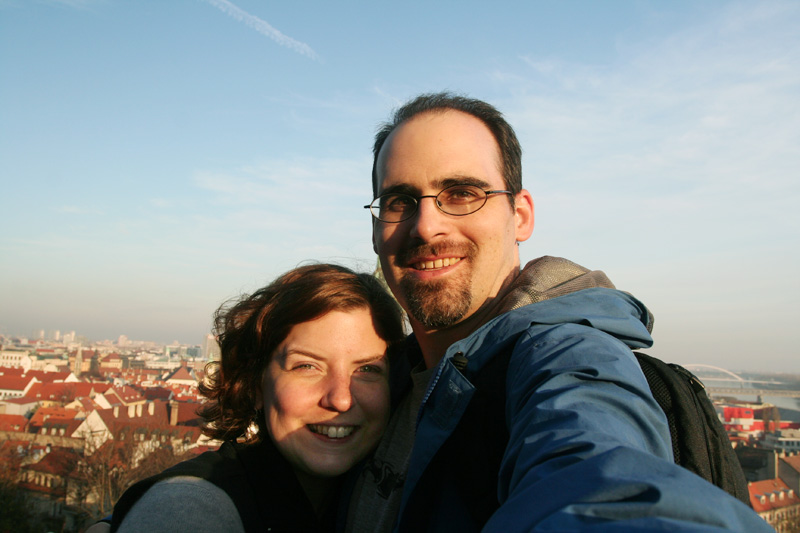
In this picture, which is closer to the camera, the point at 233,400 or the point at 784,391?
the point at 233,400

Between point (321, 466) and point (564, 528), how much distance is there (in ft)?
5.25

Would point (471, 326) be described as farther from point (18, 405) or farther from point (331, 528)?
point (18, 405)

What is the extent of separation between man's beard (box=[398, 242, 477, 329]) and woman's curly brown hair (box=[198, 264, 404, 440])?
0.37 m

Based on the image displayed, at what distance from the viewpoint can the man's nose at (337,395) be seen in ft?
6.93

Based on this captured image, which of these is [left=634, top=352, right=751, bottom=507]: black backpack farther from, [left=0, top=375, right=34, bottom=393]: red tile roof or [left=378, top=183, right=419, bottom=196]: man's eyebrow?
[left=0, top=375, right=34, bottom=393]: red tile roof

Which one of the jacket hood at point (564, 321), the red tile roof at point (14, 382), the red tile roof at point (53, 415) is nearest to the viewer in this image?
the jacket hood at point (564, 321)

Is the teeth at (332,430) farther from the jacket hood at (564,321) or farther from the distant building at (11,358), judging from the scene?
the distant building at (11,358)

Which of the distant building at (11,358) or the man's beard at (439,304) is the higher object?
the man's beard at (439,304)

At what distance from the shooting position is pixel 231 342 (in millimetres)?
2555

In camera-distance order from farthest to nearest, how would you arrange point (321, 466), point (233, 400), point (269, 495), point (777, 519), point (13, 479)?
point (777, 519) → point (13, 479) → point (233, 400) → point (321, 466) → point (269, 495)

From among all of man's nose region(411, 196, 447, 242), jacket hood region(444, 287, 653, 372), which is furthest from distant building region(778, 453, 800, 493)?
jacket hood region(444, 287, 653, 372)

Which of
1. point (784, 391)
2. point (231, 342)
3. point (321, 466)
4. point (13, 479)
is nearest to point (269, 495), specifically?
point (321, 466)

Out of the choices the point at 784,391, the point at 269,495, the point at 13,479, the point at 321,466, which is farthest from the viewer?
the point at 784,391

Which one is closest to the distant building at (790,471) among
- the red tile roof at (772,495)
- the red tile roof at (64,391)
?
the red tile roof at (772,495)
